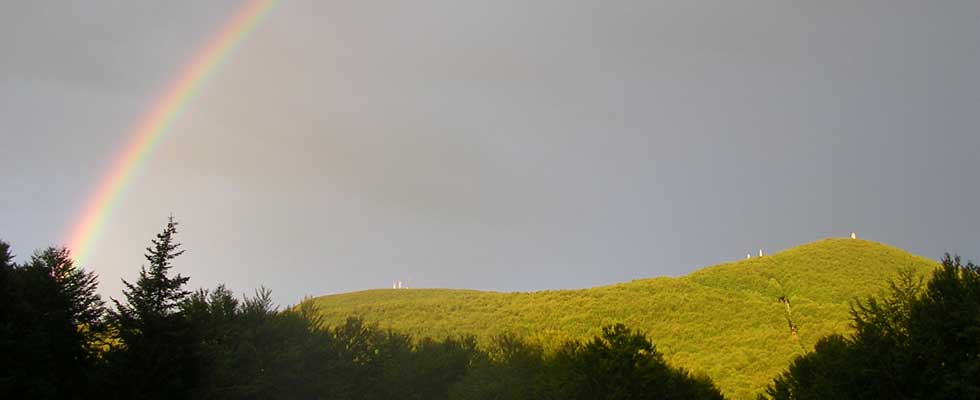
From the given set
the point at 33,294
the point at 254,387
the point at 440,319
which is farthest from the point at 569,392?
the point at 440,319

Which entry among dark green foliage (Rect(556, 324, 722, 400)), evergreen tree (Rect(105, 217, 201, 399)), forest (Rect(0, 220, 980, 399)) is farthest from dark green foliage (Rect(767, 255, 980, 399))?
evergreen tree (Rect(105, 217, 201, 399))

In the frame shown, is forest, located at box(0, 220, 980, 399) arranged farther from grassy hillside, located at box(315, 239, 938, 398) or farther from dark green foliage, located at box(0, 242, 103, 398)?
grassy hillside, located at box(315, 239, 938, 398)

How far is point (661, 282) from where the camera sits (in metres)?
111

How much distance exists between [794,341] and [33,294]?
2877 inches

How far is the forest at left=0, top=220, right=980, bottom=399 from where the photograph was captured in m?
29.6

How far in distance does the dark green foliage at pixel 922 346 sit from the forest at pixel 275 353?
2.4 inches

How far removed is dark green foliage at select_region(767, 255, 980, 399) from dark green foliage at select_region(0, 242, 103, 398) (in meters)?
36.5

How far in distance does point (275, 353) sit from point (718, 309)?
68332 millimetres

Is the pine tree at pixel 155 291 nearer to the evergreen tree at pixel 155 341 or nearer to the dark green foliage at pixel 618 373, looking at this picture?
the evergreen tree at pixel 155 341

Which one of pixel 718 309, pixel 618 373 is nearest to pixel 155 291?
pixel 618 373

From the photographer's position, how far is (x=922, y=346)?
96.5 feet

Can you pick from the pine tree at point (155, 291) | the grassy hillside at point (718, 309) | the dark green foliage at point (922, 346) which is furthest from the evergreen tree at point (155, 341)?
the grassy hillside at point (718, 309)

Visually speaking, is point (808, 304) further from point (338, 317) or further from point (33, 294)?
point (33, 294)

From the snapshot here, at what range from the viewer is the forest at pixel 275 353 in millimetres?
29625
